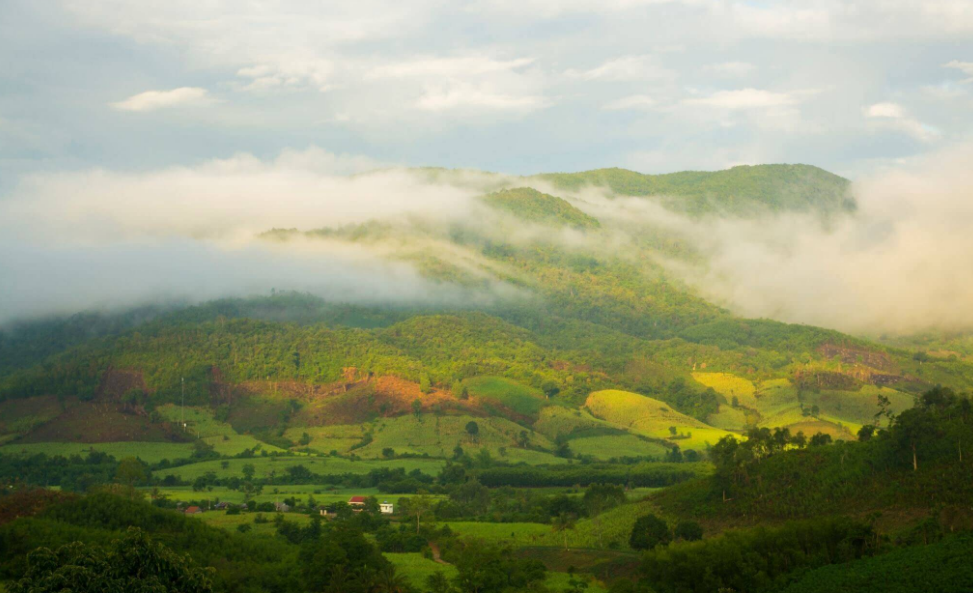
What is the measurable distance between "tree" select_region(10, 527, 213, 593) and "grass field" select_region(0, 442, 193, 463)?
130 meters

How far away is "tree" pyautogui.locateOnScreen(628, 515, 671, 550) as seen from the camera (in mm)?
84688

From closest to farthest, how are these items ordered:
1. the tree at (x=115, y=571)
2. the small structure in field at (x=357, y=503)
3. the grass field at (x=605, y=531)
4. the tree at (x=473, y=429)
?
the tree at (x=115, y=571) → the grass field at (x=605, y=531) → the small structure in field at (x=357, y=503) → the tree at (x=473, y=429)

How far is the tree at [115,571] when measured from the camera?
151ft

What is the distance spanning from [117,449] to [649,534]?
126 meters

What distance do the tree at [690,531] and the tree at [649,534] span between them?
1213mm

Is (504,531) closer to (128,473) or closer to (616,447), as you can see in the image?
(128,473)

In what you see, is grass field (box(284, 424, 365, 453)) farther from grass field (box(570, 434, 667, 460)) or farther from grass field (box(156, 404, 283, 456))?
grass field (box(570, 434, 667, 460))

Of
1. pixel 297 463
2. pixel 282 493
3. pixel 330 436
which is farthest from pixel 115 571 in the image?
pixel 330 436

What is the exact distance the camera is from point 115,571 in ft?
157

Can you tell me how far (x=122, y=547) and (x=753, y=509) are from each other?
57.5 m

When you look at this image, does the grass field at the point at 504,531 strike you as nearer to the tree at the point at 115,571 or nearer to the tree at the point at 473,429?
the tree at the point at 115,571

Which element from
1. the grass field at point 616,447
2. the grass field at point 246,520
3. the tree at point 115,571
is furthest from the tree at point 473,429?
the tree at point 115,571

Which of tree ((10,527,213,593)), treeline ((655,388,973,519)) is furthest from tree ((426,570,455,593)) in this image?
treeline ((655,388,973,519))

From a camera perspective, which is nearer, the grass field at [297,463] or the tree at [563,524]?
the tree at [563,524]
